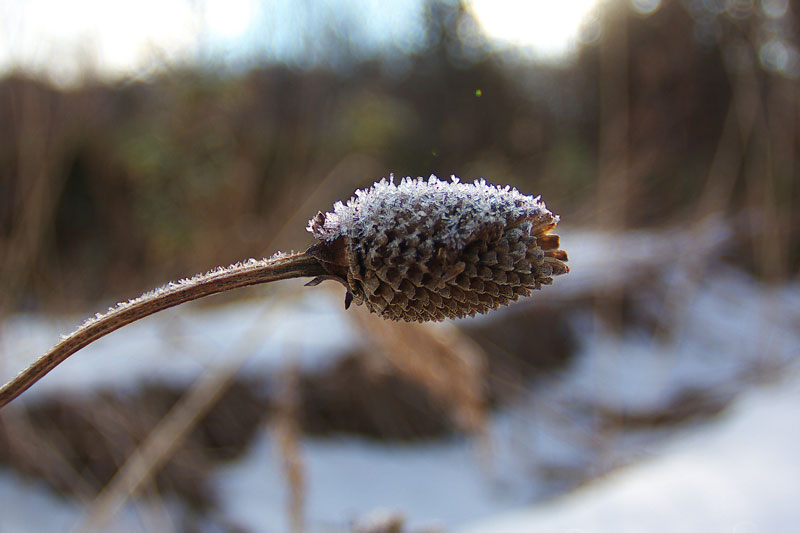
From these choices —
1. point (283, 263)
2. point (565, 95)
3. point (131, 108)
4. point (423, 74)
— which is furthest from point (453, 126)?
point (283, 263)

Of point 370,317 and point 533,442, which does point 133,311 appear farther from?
point 533,442

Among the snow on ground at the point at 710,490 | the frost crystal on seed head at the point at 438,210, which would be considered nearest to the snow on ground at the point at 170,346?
the snow on ground at the point at 710,490

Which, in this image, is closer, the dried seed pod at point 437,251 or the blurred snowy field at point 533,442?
the dried seed pod at point 437,251

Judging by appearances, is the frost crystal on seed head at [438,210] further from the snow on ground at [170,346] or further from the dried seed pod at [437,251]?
the snow on ground at [170,346]

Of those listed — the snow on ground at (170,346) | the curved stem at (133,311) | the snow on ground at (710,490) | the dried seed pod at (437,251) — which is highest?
the snow on ground at (170,346)

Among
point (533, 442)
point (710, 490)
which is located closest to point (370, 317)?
point (710, 490)

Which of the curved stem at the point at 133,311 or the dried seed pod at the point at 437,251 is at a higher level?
the dried seed pod at the point at 437,251
